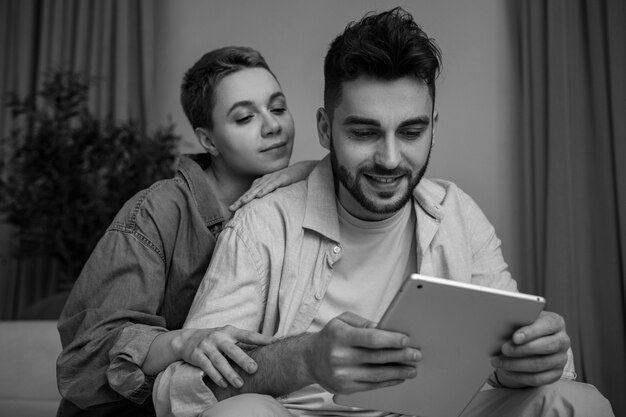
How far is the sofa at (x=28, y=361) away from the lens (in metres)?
2.44

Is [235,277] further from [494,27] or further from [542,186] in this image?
[494,27]

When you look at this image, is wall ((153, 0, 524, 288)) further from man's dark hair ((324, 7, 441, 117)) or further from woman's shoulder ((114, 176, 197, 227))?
woman's shoulder ((114, 176, 197, 227))

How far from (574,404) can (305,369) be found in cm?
50

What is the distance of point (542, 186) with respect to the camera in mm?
2939

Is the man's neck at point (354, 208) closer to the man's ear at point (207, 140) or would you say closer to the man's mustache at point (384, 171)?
the man's mustache at point (384, 171)

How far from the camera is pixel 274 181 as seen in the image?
6.02 feet

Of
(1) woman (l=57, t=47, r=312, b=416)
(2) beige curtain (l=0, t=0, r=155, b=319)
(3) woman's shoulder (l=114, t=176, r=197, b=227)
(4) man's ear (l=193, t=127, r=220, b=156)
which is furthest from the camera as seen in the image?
(2) beige curtain (l=0, t=0, r=155, b=319)

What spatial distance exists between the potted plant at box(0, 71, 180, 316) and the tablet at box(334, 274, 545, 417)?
2.47 meters

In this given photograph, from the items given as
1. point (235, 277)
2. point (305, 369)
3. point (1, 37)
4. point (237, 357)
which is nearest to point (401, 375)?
point (305, 369)

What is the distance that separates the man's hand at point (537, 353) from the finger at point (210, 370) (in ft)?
1.65

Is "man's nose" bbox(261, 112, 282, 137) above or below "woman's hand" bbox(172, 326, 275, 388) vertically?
above

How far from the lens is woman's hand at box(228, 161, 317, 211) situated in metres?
1.79

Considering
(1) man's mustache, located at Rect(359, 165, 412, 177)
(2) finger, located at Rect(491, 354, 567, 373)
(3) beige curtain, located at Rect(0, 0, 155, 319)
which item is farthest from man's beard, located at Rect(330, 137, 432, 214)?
(3) beige curtain, located at Rect(0, 0, 155, 319)

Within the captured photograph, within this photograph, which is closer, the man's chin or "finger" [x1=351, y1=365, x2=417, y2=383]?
"finger" [x1=351, y1=365, x2=417, y2=383]
